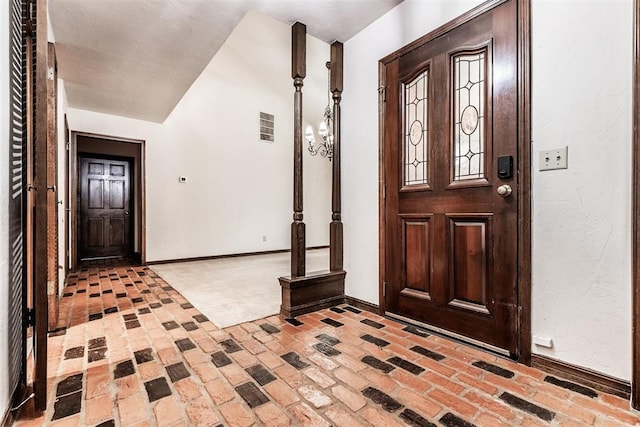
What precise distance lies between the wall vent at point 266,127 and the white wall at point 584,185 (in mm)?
5402

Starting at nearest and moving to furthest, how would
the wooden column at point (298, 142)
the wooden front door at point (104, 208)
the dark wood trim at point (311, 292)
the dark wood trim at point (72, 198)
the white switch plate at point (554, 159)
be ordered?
the white switch plate at point (554, 159) → the dark wood trim at point (311, 292) → the wooden column at point (298, 142) → the dark wood trim at point (72, 198) → the wooden front door at point (104, 208)

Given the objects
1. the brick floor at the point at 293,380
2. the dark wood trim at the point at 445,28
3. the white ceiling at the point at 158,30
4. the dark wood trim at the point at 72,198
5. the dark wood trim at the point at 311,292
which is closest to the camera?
the brick floor at the point at 293,380

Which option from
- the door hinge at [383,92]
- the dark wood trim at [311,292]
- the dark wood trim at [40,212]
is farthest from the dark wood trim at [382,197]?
the dark wood trim at [40,212]

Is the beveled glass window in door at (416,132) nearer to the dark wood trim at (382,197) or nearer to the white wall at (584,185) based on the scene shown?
the dark wood trim at (382,197)

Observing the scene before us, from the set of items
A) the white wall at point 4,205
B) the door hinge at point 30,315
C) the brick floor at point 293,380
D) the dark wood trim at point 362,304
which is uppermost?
the white wall at point 4,205

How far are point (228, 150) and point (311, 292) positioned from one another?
4.17m

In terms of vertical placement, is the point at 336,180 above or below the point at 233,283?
above

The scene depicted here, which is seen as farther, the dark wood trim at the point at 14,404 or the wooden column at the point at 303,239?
the wooden column at the point at 303,239

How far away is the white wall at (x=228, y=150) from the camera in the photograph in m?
5.06

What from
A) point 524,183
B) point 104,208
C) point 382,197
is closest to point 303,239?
point 382,197

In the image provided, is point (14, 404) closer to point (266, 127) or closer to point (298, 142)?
point (298, 142)

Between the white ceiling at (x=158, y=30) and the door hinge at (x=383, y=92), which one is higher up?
the white ceiling at (x=158, y=30)

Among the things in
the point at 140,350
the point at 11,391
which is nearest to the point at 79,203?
the point at 140,350

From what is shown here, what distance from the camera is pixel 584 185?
4.99 feet
